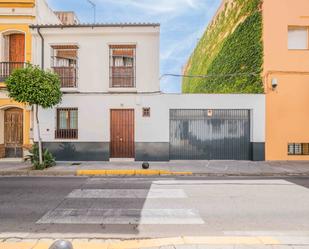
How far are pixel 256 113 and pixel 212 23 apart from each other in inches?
447

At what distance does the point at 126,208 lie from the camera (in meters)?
6.35

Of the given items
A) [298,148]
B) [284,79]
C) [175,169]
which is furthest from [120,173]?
[284,79]

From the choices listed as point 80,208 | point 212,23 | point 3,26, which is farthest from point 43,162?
point 212,23

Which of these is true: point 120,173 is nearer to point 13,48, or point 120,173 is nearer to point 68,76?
point 68,76

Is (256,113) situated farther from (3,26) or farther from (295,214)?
(3,26)

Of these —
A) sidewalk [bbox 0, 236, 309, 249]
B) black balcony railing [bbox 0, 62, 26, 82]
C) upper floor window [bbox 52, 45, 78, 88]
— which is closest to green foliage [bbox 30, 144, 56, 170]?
upper floor window [bbox 52, 45, 78, 88]

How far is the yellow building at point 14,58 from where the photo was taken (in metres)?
14.4

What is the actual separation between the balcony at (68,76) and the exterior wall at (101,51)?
1.02 ft

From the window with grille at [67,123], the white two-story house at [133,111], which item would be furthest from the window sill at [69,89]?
the window with grille at [67,123]

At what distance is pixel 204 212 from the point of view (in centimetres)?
605

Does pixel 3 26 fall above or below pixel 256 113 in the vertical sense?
above

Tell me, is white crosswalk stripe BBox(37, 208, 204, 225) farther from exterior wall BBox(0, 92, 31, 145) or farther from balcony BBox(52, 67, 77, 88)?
balcony BBox(52, 67, 77, 88)

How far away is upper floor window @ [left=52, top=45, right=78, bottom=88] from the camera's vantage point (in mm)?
14562

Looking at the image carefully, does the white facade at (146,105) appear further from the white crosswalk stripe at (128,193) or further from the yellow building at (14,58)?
the white crosswalk stripe at (128,193)
